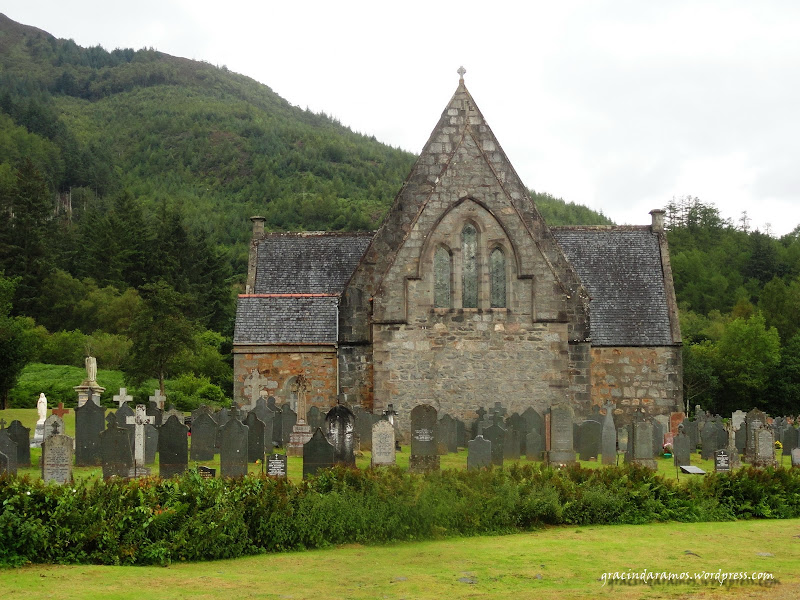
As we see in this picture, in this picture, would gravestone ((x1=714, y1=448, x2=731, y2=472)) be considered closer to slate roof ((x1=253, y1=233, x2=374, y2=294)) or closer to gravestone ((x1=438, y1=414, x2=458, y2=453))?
gravestone ((x1=438, y1=414, x2=458, y2=453))

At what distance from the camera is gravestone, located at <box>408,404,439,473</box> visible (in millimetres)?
20125

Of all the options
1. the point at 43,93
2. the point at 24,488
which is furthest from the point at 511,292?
the point at 43,93

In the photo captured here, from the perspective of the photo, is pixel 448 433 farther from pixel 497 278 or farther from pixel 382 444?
pixel 382 444

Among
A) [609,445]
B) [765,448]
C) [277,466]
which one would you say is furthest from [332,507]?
[765,448]

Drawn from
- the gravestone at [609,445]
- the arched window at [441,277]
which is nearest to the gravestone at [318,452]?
the gravestone at [609,445]

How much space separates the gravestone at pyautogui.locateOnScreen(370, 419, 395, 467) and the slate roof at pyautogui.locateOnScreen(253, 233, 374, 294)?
13.6 m

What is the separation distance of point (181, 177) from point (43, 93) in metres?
54.6

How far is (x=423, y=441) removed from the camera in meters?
20.3

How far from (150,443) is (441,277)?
1013 centimetres

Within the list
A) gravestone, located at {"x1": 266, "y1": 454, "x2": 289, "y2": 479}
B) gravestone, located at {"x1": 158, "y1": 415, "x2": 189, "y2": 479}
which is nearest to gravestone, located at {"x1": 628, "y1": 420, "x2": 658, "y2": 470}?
gravestone, located at {"x1": 266, "y1": 454, "x2": 289, "y2": 479}

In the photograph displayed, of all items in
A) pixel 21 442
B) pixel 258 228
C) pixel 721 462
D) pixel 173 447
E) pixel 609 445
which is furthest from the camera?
pixel 258 228

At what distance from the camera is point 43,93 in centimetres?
15862

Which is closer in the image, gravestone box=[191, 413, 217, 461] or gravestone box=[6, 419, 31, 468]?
gravestone box=[6, 419, 31, 468]

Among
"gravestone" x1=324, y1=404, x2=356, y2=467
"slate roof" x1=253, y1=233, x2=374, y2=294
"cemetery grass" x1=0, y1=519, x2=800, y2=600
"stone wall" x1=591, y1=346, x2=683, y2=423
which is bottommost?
"cemetery grass" x1=0, y1=519, x2=800, y2=600
